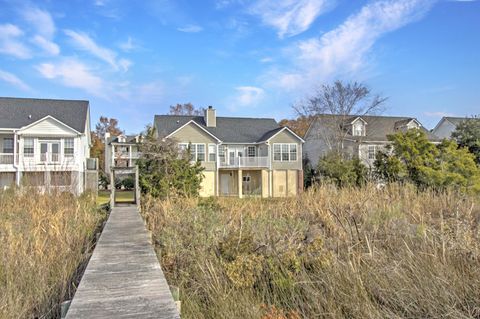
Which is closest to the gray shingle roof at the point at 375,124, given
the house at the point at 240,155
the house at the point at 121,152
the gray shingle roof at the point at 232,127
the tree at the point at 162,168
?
the house at the point at 240,155

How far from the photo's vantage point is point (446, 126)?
38.2m

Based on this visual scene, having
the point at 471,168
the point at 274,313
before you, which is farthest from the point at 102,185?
the point at 274,313

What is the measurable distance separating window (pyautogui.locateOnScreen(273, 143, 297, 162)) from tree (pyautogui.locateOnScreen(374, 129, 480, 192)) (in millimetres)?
11440

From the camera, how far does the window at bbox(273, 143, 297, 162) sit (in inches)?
1243

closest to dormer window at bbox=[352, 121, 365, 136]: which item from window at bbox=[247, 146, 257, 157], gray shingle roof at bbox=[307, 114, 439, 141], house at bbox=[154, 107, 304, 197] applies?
gray shingle roof at bbox=[307, 114, 439, 141]

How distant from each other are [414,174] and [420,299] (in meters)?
16.9

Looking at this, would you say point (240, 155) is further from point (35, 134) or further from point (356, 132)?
point (35, 134)

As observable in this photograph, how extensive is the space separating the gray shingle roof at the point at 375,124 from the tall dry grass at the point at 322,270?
26205 millimetres

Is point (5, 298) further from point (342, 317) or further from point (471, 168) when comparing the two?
point (471, 168)

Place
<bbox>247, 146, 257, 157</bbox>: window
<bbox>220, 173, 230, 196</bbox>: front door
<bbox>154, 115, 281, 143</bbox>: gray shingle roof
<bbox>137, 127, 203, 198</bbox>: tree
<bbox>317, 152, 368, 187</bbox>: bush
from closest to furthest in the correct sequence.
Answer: <bbox>137, 127, 203, 198</bbox>: tree → <bbox>317, 152, 368, 187</bbox>: bush → <bbox>220, 173, 230, 196</bbox>: front door → <bbox>154, 115, 281, 143</bbox>: gray shingle roof → <bbox>247, 146, 257, 157</bbox>: window

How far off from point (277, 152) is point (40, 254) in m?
27.8

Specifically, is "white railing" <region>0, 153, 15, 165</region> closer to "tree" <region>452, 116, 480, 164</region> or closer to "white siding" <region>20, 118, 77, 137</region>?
"white siding" <region>20, 118, 77, 137</region>

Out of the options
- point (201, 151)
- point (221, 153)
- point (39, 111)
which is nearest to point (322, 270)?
point (201, 151)

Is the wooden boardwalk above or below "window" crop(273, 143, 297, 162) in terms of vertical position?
below
